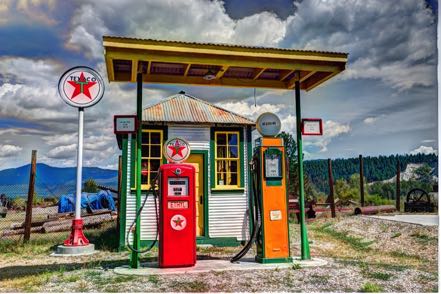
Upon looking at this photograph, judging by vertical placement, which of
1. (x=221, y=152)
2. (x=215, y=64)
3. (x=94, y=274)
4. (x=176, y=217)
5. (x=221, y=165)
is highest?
(x=215, y=64)

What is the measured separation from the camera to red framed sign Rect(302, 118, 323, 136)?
5.96 metres

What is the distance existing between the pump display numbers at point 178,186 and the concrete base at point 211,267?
0.94 m

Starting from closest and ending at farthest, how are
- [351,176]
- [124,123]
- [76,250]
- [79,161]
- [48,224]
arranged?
[124,123], [76,250], [79,161], [48,224], [351,176]

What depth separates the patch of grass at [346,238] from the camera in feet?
29.1

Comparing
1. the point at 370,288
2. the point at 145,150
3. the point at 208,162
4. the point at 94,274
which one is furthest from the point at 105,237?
the point at 370,288

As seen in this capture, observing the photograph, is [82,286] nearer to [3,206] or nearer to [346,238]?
[346,238]

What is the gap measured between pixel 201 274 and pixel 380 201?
13754mm

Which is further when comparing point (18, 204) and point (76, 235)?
point (18, 204)

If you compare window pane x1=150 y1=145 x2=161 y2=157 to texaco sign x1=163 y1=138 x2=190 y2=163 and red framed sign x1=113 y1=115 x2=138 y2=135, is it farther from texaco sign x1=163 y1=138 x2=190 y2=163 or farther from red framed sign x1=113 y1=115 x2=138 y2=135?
red framed sign x1=113 y1=115 x2=138 y2=135

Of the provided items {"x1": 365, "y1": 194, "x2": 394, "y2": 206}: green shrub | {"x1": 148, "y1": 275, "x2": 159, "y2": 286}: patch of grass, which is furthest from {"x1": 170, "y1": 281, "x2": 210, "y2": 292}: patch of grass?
{"x1": 365, "y1": 194, "x2": 394, "y2": 206}: green shrub

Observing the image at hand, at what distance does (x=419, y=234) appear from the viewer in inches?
341

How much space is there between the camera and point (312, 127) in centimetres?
598

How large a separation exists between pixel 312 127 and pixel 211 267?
7.63ft

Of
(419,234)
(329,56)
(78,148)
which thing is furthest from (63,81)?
(419,234)
